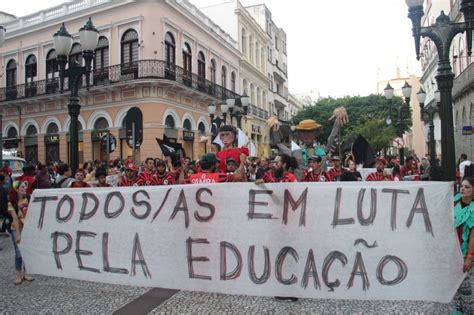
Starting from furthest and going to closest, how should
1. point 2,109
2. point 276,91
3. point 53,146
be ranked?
point 276,91
point 2,109
point 53,146

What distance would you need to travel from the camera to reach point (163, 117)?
23.0 metres

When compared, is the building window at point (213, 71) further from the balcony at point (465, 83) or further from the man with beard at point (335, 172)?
the man with beard at point (335, 172)

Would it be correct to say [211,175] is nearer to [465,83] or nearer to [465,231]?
[465,231]

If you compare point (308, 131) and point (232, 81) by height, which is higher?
point (232, 81)

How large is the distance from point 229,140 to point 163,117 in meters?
17.5

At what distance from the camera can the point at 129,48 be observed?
2373cm

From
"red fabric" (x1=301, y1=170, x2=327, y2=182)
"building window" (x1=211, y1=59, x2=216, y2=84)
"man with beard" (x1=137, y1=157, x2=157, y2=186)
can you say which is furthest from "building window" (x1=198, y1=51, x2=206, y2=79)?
"red fabric" (x1=301, y1=170, x2=327, y2=182)

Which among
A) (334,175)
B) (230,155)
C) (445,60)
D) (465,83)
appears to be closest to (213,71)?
(465,83)

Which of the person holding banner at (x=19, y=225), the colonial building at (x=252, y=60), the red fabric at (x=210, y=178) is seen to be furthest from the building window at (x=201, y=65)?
the red fabric at (x=210, y=178)

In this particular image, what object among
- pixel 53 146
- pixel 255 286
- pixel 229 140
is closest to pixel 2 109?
pixel 53 146

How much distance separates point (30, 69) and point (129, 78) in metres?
9.36

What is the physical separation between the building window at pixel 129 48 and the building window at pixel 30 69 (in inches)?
303

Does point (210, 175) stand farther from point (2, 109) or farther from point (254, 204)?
point (2, 109)

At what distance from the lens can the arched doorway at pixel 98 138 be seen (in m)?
24.3
